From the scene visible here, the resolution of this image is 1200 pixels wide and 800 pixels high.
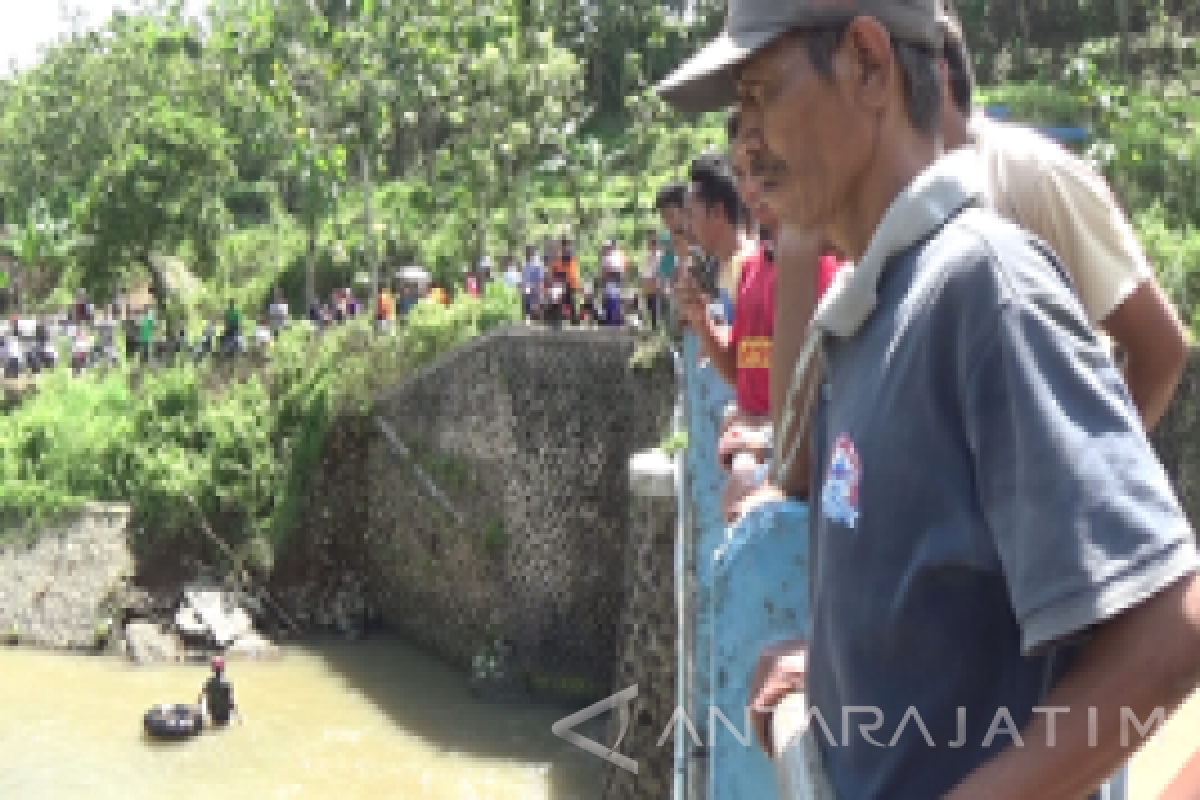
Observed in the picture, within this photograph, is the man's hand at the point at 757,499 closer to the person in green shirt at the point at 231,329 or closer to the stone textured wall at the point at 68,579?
the stone textured wall at the point at 68,579

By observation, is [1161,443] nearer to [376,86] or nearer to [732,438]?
[732,438]

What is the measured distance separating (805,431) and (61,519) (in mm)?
16789

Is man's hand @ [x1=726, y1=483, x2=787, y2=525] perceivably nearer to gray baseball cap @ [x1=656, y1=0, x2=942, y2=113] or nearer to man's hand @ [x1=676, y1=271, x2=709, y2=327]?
gray baseball cap @ [x1=656, y1=0, x2=942, y2=113]

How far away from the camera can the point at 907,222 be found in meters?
1.08

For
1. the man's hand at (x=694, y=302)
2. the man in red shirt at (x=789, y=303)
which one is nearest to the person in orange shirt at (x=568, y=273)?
the man's hand at (x=694, y=302)

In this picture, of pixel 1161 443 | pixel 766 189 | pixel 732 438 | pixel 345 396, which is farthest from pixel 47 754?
pixel 766 189

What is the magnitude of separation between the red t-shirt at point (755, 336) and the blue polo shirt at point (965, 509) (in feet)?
5.07

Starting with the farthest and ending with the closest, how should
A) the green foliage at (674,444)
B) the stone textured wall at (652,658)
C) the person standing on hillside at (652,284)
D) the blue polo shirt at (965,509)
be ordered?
the person standing on hillside at (652,284), the stone textured wall at (652,658), the green foliage at (674,444), the blue polo shirt at (965,509)

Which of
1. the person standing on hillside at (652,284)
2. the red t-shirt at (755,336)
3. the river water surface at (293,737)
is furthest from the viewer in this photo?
the river water surface at (293,737)

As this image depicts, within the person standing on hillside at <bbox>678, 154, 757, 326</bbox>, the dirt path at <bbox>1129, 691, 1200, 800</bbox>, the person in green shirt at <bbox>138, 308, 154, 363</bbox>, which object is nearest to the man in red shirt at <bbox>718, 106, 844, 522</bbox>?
the person standing on hillside at <bbox>678, 154, 757, 326</bbox>

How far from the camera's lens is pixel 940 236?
3.42 feet

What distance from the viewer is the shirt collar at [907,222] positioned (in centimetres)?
107

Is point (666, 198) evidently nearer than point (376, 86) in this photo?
Yes

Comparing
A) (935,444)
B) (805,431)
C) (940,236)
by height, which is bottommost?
(805,431)
